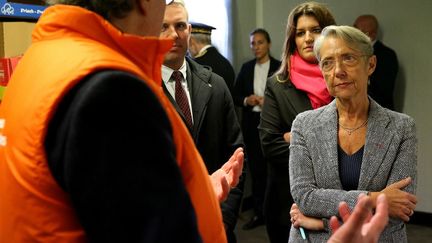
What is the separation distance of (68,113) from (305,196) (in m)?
1.10

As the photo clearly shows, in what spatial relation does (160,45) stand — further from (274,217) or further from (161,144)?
(274,217)

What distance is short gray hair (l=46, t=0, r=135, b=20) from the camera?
757 millimetres

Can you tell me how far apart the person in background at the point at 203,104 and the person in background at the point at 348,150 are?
0.32m

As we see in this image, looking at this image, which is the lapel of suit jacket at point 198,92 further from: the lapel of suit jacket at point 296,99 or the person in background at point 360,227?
the person in background at point 360,227

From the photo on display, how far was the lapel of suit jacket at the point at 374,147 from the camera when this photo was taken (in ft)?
4.98

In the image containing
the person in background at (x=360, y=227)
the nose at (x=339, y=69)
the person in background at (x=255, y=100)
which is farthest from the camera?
the person in background at (x=255, y=100)

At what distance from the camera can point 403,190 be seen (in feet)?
4.87

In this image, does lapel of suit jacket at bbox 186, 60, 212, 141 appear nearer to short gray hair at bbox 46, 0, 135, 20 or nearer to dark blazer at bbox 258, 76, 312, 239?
dark blazer at bbox 258, 76, 312, 239

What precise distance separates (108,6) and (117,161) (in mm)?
285

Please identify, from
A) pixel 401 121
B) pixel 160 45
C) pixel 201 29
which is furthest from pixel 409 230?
pixel 160 45

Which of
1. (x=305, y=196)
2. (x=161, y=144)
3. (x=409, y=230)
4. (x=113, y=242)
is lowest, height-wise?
(x=409, y=230)

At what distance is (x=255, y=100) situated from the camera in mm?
4434

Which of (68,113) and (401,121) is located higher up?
(68,113)

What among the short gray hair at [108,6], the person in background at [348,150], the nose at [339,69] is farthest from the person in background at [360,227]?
the nose at [339,69]
